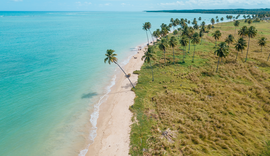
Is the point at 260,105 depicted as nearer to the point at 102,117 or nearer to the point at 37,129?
the point at 102,117

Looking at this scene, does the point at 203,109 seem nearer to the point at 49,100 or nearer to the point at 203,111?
the point at 203,111

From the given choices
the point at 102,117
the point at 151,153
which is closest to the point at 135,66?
the point at 102,117

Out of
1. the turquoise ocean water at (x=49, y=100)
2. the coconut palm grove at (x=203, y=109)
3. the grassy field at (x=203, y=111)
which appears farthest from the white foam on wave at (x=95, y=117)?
the grassy field at (x=203, y=111)

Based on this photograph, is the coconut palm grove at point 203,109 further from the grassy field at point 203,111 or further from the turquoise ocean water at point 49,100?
the turquoise ocean water at point 49,100

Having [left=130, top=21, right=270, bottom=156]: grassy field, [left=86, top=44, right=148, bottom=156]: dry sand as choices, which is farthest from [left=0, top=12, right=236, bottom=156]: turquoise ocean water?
[left=130, top=21, right=270, bottom=156]: grassy field

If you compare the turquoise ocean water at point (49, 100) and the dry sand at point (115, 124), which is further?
the turquoise ocean water at point (49, 100)
